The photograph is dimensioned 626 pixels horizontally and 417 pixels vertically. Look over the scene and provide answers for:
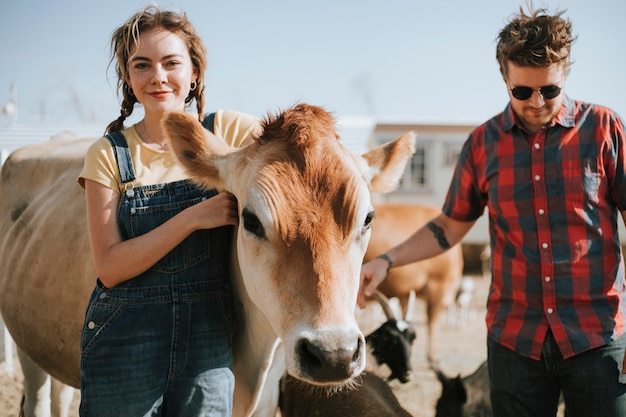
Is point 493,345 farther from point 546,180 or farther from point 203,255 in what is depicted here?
point 203,255

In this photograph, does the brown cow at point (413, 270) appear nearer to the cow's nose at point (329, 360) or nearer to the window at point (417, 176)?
the cow's nose at point (329, 360)

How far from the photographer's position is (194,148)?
264 cm

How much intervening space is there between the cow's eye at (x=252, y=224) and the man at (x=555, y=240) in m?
1.42

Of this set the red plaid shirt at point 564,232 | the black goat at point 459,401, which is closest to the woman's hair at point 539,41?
the red plaid shirt at point 564,232

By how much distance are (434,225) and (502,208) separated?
1.85ft

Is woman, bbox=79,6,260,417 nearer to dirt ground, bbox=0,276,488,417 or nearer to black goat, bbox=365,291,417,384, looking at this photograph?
black goat, bbox=365,291,417,384

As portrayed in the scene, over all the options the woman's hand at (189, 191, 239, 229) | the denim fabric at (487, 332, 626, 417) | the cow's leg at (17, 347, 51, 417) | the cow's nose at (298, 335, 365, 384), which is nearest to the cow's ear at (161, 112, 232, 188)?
the woman's hand at (189, 191, 239, 229)

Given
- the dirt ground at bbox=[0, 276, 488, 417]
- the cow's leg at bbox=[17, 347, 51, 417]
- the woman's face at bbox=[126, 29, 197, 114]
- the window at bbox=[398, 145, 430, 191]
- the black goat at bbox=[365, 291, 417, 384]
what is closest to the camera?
the woman's face at bbox=[126, 29, 197, 114]

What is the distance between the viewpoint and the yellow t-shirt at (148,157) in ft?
8.24

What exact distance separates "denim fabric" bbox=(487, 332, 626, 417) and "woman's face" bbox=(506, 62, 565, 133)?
1.09 metres

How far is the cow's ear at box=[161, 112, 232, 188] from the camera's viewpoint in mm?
2582

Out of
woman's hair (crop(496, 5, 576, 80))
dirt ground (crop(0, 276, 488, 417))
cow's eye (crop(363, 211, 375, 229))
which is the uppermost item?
woman's hair (crop(496, 5, 576, 80))

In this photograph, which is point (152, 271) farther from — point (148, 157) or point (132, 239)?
point (148, 157)

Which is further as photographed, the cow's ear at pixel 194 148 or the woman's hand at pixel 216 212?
the cow's ear at pixel 194 148
